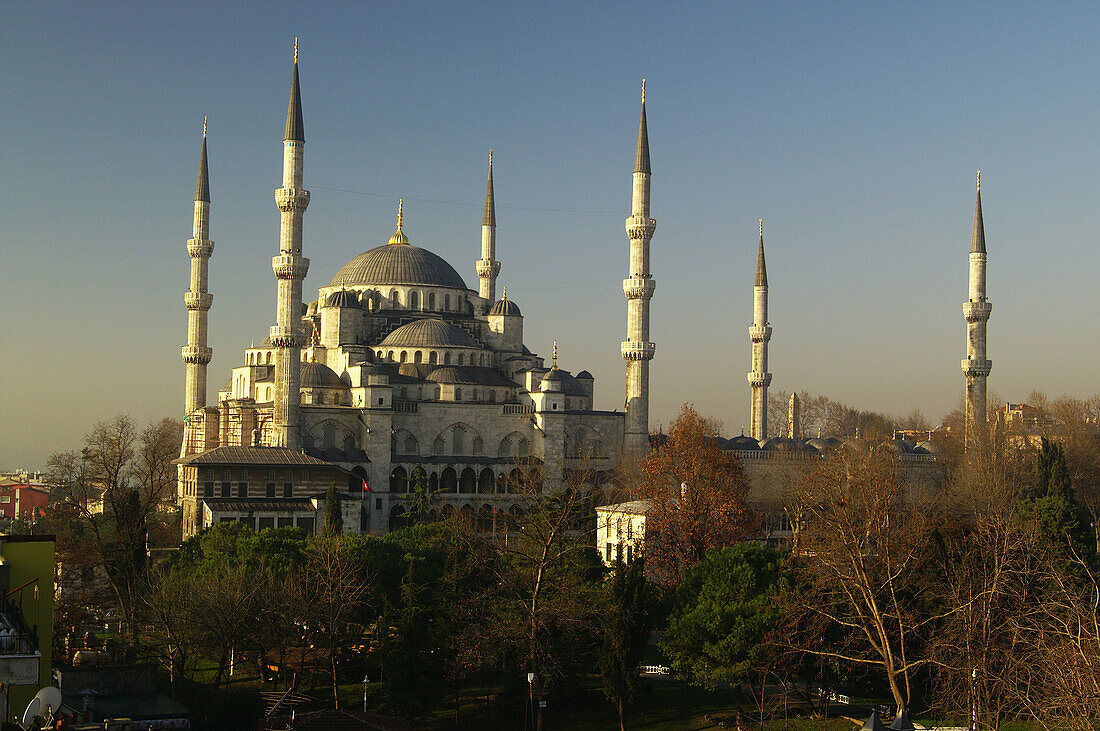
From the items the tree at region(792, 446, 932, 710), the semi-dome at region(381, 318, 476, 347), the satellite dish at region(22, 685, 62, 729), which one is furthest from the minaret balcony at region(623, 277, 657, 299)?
the satellite dish at region(22, 685, 62, 729)

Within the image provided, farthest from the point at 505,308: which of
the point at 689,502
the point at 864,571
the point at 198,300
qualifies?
the point at 864,571

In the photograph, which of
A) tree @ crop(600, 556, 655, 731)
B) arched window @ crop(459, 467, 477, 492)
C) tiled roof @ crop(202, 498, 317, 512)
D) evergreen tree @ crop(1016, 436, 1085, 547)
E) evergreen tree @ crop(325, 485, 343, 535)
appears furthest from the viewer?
arched window @ crop(459, 467, 477, 492)

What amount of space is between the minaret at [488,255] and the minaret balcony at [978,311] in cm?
1953

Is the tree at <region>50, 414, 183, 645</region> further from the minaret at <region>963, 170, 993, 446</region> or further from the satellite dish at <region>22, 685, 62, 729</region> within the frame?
the minaret at <region>963, 170, 993, 446</region>

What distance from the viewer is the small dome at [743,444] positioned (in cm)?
5150

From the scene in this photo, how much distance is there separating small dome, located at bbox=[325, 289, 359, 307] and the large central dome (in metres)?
2.56

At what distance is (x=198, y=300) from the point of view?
49031 millimetres

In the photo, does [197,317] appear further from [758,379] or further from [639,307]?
[758,379]

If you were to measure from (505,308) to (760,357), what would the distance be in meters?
11.0

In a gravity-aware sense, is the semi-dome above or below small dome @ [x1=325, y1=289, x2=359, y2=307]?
below

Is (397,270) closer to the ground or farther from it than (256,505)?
farther from it

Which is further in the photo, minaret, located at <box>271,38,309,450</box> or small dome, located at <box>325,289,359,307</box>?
small dome, located at <box>325,289,359,307</box>

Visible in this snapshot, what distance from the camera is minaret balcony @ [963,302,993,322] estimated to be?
2003 inches

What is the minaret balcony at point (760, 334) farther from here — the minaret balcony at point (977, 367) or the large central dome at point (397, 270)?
the large central dome at point (397, 270)
